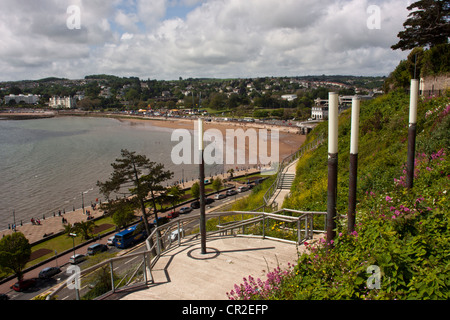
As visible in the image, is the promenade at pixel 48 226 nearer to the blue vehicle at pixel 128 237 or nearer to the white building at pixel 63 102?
the blue vehicle at pixel 128 237

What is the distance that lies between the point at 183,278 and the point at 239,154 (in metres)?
48.1

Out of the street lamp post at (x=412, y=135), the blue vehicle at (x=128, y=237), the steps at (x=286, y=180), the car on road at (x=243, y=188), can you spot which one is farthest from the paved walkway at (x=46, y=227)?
the street lamp post at (x=412, y=135)

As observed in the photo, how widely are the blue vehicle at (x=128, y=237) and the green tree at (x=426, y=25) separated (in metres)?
24.4

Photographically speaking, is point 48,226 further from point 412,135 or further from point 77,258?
point 412,135

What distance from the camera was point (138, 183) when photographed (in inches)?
892

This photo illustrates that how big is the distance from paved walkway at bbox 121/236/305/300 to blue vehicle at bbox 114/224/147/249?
17402 mm

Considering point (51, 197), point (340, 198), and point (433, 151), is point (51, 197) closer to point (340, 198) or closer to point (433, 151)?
point (340, 198)

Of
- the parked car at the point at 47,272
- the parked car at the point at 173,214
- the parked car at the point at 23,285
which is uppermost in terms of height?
the parked car at the point at 173,214

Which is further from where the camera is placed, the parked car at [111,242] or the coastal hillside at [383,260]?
the parked car at [111,242]

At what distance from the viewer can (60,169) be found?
1673 inches

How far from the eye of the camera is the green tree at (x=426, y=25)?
896 inches

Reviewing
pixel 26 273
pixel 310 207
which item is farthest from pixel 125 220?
pixel 310 207
